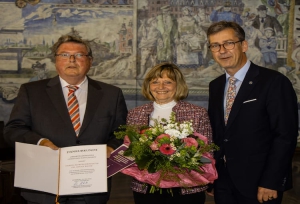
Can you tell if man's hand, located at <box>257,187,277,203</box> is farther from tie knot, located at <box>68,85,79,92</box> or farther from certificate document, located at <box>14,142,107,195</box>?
tie knot, located at <box>68,85,79,92</box>

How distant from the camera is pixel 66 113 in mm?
3816

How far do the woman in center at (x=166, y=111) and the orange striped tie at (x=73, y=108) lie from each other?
18.1 inches

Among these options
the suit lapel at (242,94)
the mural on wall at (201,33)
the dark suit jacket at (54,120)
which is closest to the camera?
the dark suit jacket at (54,120)

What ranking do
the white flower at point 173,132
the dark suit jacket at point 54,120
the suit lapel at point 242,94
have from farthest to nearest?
the suit lapel at point 242,94 < the dark suit jacket at point 54,120 < the white flower at point 173,132

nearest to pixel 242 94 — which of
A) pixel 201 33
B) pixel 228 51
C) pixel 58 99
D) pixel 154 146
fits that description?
pixel 228 51

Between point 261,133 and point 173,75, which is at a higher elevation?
point 173,75

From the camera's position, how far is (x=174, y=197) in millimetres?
3818

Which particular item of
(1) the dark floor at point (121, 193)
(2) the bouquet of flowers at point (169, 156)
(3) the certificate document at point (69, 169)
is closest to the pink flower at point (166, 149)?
(2) the bouquet of flowers at point (169, 156)

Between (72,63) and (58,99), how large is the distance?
0.32 metres

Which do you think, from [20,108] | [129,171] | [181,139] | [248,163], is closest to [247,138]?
[248,163]

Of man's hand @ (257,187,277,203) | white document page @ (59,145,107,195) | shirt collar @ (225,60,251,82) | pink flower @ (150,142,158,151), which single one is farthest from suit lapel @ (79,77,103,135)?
man's hand @ (257,187,277,203)

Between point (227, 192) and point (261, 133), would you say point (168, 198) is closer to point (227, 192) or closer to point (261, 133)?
point (227, 192)

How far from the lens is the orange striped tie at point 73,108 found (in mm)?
3836

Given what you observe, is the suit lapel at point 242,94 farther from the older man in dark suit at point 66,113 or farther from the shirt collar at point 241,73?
the older man in dark suit at point 66,113
